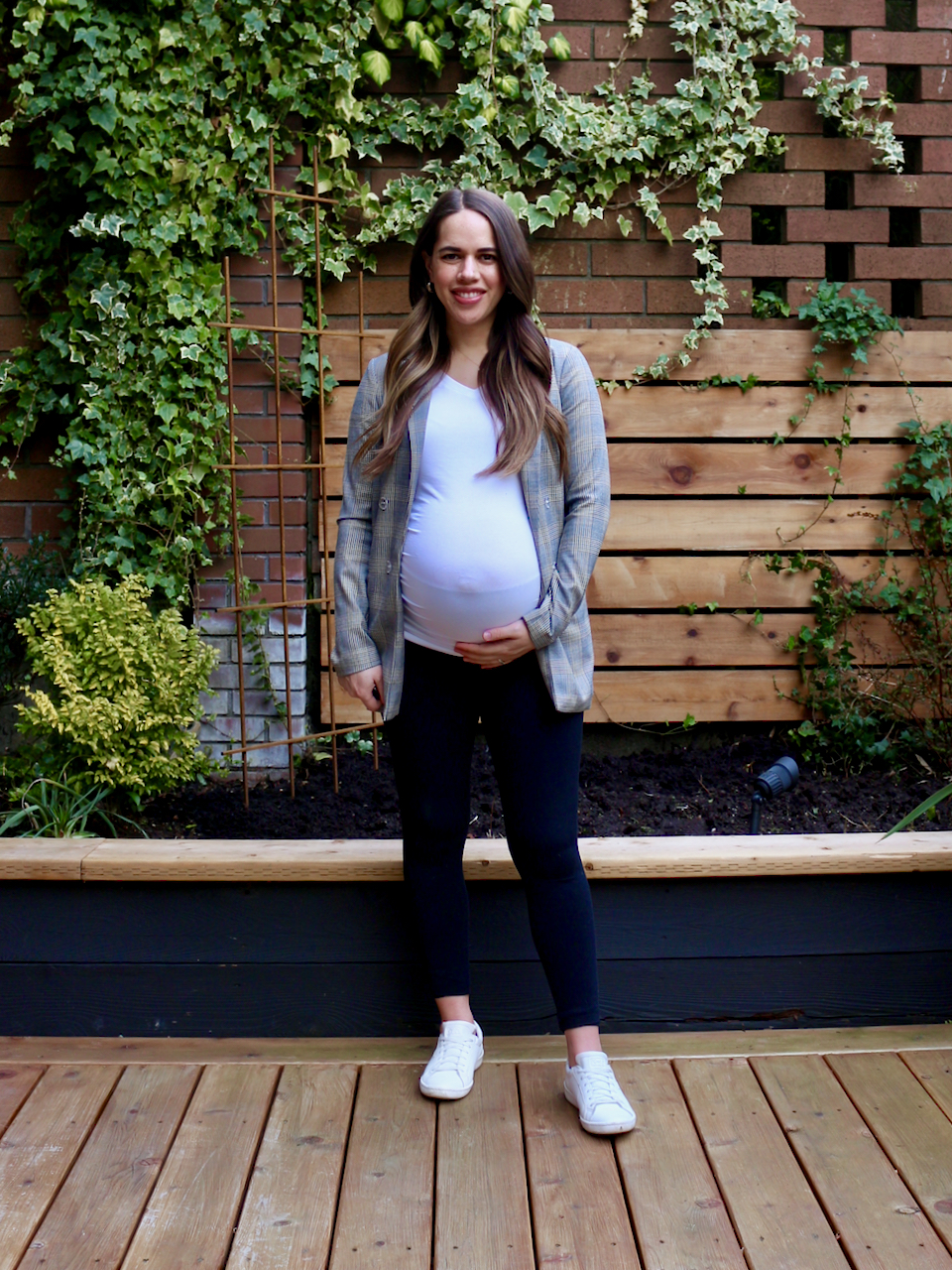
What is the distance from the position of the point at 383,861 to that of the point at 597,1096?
59 cm

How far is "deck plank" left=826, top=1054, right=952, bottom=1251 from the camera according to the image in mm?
1696

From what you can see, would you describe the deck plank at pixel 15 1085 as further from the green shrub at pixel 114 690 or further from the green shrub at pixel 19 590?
the green shrub at pixel 19 590

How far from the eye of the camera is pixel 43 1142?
72.6 inches

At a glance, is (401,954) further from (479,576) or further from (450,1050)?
(479,576)

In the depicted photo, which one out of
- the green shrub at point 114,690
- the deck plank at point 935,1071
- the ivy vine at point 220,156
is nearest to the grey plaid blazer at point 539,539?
the green shrub at point 114,690

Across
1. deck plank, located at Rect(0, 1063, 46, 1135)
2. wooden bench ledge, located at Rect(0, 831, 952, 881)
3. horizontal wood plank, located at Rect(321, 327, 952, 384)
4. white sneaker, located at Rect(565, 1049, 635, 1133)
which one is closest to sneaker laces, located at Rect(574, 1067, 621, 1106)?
white sneaker, located at Rect(565, 1049, 635, 1133)

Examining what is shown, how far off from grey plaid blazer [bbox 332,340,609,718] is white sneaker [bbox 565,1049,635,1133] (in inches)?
23.9

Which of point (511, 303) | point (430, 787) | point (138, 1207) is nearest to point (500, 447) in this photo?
point (511, 303)

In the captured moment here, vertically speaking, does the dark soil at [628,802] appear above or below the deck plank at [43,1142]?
above

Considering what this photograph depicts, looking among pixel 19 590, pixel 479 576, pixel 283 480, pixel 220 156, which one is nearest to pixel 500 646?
pixel 479 576

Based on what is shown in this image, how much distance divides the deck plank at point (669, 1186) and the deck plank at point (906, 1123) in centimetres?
31

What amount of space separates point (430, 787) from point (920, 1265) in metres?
1.01

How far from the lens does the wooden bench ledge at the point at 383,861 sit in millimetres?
2162

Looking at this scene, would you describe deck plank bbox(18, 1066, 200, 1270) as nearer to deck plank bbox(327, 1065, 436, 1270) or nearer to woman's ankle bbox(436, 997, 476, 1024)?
deck plank bbox(327, 1065, 436, 1270)
